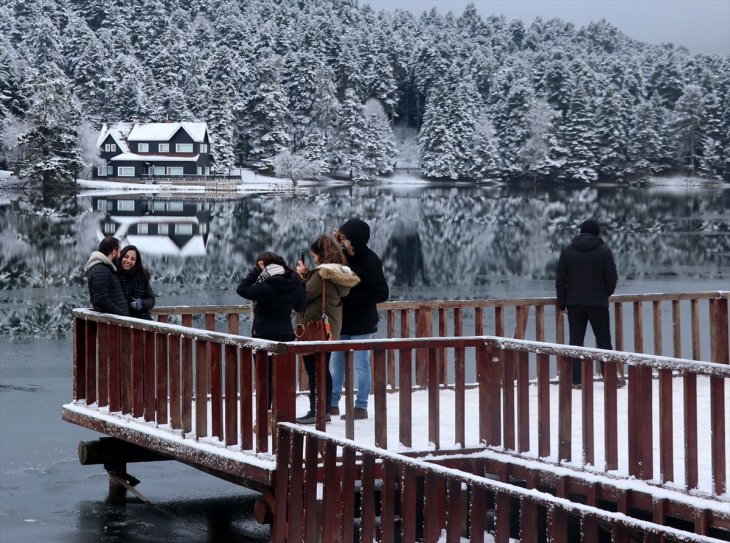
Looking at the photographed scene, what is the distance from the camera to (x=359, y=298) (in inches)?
405

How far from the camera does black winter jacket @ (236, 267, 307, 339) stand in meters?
9.73

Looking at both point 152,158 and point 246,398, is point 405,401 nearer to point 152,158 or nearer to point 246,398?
point 246,398

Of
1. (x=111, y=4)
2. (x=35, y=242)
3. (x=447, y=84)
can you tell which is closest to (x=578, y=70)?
(x=447, y=84)

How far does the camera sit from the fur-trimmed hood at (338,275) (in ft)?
32.5

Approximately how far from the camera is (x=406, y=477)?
6.48 meters

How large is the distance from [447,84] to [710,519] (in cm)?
14950

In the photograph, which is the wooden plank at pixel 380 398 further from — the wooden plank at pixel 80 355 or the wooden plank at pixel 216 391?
the wooden plank at pixel 80 355

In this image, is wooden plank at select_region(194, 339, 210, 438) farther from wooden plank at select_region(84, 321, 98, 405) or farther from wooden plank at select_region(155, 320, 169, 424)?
wooden plank at select_region(84, 321, 98, 405)

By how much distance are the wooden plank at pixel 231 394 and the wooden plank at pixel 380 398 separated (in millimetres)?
996

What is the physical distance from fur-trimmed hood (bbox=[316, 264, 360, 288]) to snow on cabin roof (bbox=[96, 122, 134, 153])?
123 metres

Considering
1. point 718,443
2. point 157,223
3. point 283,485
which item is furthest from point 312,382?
point 157,223

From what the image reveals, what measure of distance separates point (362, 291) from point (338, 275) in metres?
0.46

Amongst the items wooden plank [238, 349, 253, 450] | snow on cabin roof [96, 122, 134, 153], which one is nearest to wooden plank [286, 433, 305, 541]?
wooden plank [238, 349, 253, 450]

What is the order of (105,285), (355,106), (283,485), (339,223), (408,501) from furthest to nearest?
(355,106), (339,223), (105,285), (283,485), (408,501)
